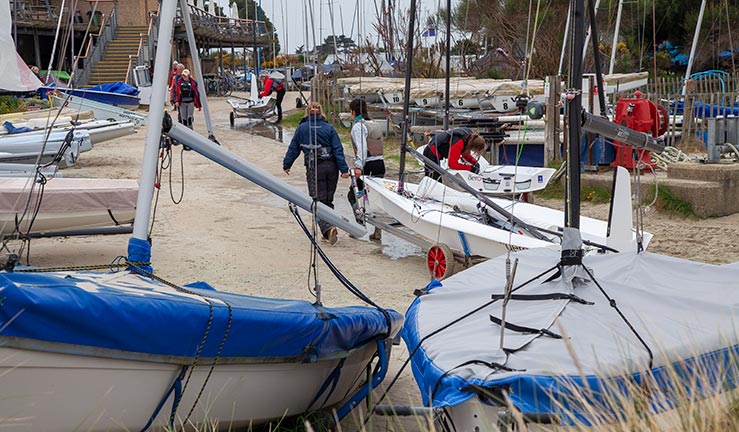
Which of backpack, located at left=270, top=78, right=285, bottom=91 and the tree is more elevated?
the tree

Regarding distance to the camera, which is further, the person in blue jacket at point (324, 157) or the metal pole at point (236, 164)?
the person in blue jacket at point (324, 157)

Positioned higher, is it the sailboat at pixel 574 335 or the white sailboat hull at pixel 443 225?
the sailboat at pixel 574 335

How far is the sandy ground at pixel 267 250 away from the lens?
8961mm

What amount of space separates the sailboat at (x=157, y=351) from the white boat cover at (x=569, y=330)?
1.84ft

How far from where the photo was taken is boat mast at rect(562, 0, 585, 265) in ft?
17.7

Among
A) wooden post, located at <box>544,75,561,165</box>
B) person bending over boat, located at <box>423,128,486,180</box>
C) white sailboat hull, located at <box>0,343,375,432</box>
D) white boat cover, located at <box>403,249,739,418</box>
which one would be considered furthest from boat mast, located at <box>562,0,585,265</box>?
wooden post, located at <box>544,75,561,165</box>

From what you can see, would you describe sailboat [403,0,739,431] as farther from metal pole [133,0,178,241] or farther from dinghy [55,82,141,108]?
dinghy [55,82,141,108]

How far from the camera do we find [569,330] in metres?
4.81

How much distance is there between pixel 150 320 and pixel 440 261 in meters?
5.41

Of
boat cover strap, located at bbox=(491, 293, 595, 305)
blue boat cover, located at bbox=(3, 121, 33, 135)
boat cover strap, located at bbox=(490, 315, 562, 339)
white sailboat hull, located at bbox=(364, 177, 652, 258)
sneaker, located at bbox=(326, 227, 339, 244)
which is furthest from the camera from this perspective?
blue boat cover, located at bbox=(3, 121, 33, 135)

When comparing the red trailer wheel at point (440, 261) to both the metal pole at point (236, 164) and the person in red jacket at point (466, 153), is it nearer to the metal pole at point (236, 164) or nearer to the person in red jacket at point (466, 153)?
the person in red jacket at point (466, 153)

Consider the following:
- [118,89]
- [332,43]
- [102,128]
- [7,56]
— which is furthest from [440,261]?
[118,89]

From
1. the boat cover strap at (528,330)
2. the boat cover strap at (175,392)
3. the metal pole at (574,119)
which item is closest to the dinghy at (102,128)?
the metal pole at (574,119)

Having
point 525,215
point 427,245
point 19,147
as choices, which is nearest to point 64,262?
point 427,245
